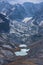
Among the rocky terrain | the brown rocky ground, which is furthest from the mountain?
the brown rocky ground

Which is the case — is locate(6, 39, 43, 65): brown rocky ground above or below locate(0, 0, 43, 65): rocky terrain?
below

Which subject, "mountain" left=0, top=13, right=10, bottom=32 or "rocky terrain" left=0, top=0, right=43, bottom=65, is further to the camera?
"mountain" left=0, top=13, right=10, bottom=32

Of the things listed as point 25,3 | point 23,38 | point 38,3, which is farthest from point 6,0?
point 23,38

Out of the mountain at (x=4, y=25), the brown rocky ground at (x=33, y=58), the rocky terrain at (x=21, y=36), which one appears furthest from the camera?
the mountain at (x=4, y=25)

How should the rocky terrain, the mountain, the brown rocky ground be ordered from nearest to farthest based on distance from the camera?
the brown rocky ground, the rocky terrain, the mountain

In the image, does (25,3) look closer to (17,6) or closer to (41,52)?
(17,6)

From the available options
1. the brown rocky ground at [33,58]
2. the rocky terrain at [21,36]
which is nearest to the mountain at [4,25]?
the rocky terrain at [21,36]

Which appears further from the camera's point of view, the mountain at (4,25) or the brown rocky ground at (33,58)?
the mountain at (4,25)

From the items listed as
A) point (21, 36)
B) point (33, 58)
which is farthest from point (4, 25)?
point (33, 58)

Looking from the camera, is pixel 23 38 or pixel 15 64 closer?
pixel 15 64

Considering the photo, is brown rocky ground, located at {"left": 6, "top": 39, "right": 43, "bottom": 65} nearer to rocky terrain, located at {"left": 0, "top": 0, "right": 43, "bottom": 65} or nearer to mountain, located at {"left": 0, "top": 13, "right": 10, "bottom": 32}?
rocky terrain, located at {"left": 0, "top": 0, "right": 43, "bottom": 65}

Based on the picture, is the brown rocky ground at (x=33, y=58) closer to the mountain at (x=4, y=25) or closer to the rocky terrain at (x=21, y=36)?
the rocky terrain at (x=21, y=36)
